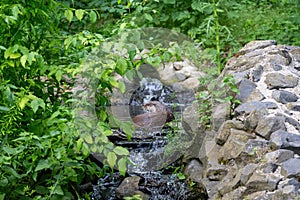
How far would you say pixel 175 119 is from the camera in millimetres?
4363

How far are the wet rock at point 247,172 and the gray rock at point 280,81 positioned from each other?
909mm

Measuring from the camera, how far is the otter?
440 centimetres

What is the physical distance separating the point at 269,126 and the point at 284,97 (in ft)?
1.43

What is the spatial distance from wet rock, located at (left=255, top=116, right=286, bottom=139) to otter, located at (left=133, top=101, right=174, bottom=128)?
4.71 feet

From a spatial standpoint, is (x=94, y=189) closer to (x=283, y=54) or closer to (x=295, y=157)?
(x=295, y=157)

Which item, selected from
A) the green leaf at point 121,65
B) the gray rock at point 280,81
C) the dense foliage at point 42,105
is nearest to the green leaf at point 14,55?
the dense foliage at point 42,105

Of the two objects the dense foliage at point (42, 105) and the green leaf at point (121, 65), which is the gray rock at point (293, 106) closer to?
the dense foliage at point (42, 105)

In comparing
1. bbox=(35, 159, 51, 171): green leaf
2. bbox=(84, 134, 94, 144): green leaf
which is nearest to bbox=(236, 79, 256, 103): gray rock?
bbox=(84, 134, 94, 144): green leaf

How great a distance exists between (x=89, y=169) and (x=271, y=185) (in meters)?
0.95

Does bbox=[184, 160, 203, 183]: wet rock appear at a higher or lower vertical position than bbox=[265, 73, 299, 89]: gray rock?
lower

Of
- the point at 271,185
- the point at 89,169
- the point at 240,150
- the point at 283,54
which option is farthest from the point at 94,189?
the point at 283,54

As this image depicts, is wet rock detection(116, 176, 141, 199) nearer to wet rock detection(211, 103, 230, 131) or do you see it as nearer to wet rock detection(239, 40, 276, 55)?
wet rock detection(211, 103, 230, 131)

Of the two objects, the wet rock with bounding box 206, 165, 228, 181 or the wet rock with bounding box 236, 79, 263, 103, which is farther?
the wet rock with bounding box 236, 79, 263, 103

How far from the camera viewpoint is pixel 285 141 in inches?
111
